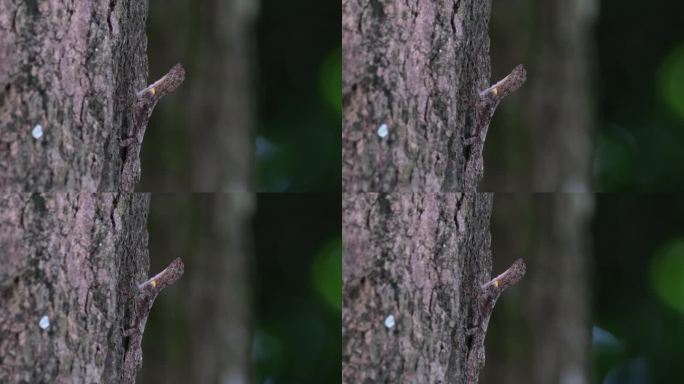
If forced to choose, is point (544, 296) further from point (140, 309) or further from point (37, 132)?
point (37, 132)

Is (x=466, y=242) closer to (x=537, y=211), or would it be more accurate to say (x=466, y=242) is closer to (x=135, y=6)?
(x=537, y=211)

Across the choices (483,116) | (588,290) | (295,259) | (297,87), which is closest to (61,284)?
(295,259)

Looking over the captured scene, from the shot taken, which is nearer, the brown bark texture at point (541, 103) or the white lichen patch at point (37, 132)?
the white lichen patch at point (37, 132)

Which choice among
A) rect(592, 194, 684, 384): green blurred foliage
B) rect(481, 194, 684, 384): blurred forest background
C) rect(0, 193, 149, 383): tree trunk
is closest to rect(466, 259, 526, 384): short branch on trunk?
rect(481, 194, 684, 384): blurred forest background

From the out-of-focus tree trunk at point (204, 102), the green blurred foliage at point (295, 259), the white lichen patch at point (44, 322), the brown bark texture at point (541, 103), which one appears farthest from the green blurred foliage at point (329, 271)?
the white lichen patch at point (44, 322)

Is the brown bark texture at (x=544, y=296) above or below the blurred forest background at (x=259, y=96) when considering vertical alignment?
below

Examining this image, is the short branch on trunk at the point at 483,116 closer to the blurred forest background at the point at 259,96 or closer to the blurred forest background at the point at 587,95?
the blurred forest background at the point at 587,95

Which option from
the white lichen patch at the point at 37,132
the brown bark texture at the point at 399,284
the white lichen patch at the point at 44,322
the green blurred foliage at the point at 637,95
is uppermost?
the green blurred foliage at the point at 637,95
